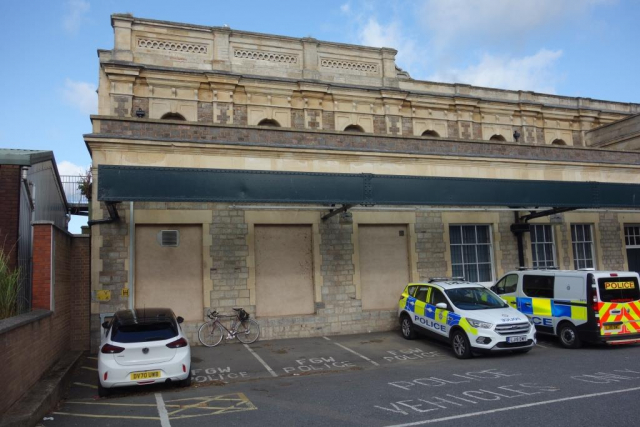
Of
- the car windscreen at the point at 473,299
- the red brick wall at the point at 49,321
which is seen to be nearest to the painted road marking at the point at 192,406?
the red brick wall at the point at 49,321

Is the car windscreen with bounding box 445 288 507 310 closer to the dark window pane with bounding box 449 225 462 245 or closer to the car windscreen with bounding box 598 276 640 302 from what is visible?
the car windscreen with bounding box 598 276 640 302

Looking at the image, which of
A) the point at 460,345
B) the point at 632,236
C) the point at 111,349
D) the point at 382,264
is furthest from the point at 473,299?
the point at 632,236

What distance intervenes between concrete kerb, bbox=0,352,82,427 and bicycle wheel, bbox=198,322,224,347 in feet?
11.5

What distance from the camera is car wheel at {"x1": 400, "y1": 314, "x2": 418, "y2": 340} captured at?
1352 cm

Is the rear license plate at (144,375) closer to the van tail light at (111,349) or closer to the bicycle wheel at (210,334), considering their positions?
the van tail light at (111,349)

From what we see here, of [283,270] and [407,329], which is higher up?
[283,270]

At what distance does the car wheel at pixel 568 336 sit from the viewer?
11.9 metres

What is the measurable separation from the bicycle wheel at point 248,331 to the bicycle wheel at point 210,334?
1.72 ft

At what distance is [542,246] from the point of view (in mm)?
17516

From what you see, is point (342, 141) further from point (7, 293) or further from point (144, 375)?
point (7, 293)

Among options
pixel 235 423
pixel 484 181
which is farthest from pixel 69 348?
pixel 484 181

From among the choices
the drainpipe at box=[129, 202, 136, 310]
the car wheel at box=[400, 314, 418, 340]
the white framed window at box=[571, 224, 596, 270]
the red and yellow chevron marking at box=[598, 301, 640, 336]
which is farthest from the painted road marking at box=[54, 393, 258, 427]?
the white framed window at box=[571, 224, 596, 270]

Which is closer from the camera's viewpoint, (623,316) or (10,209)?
(10,209)

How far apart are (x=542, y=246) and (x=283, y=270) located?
9.87 m
